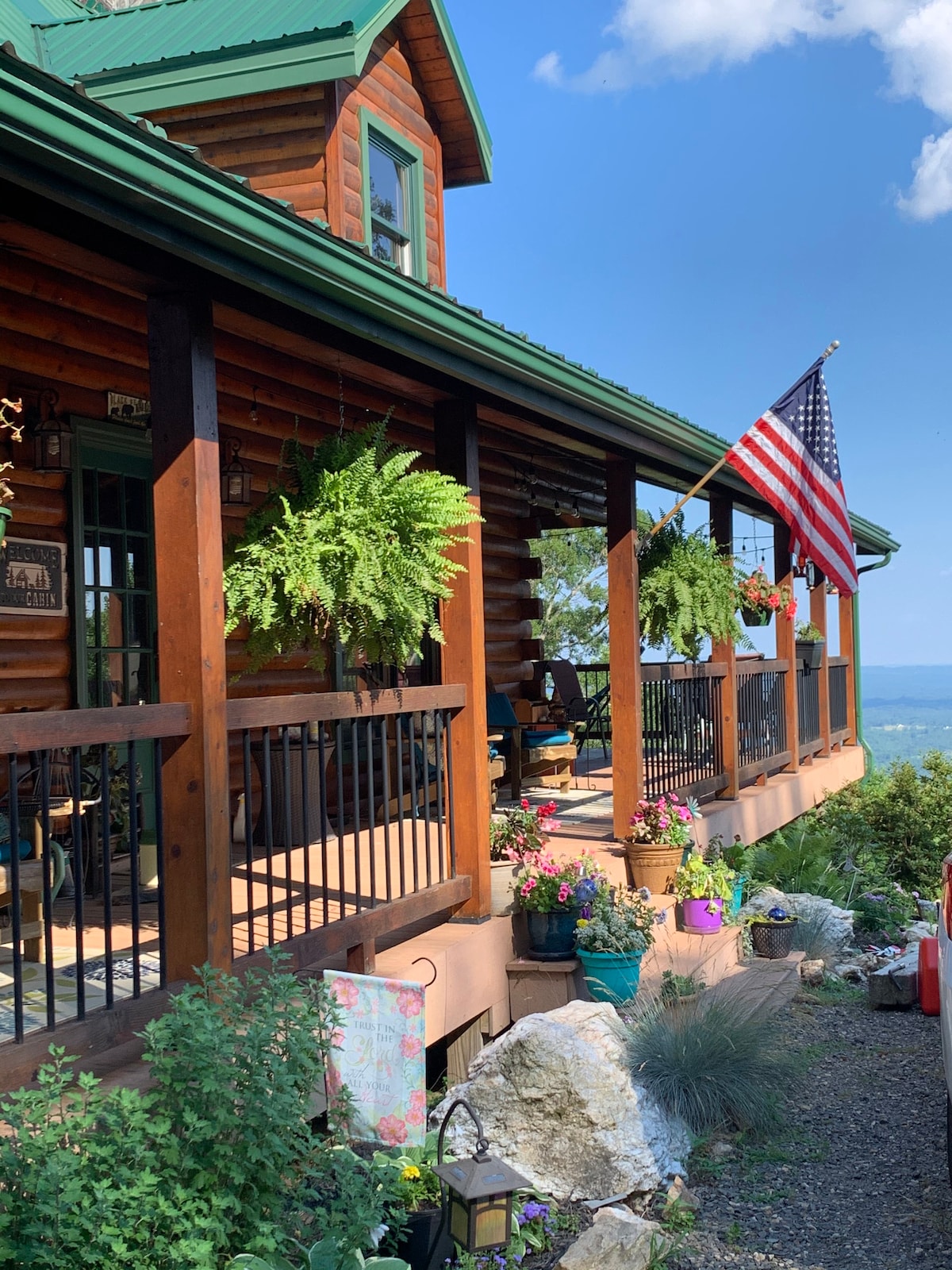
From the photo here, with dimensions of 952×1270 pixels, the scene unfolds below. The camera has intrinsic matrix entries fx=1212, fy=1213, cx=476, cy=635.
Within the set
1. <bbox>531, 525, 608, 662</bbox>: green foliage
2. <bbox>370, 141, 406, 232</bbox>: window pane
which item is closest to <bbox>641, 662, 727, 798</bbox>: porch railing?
<bbox>370, 141, 406, 232</bbox>: window pane

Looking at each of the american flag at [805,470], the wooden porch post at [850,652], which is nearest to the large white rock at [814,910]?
the american flag at [805,470]

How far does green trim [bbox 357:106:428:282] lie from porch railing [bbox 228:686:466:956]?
4.16 metres

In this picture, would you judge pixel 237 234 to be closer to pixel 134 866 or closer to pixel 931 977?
pixel 134 866

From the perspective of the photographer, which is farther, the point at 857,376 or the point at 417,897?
the point at 857,376

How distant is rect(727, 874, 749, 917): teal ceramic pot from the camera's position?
25.3 feet

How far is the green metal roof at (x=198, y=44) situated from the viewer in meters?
8.32

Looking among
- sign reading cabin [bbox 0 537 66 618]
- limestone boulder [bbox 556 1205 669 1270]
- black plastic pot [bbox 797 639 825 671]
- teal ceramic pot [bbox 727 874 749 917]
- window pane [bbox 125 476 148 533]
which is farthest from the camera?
black plastic pot [bbox 797 639 825 671]

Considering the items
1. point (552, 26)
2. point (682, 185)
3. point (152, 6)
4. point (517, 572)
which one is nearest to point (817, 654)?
point (517, 572)

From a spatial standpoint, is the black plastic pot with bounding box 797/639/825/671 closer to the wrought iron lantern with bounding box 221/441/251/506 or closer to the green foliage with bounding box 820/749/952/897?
the green foliage with bounding box 820/749/952/897

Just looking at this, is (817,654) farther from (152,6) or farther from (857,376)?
(857,376)

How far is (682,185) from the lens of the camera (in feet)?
343

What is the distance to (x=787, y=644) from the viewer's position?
1164 centimetres

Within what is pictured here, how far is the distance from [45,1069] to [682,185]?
110656mm

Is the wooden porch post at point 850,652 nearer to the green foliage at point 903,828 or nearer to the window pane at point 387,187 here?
the green foliage at point 903,828
